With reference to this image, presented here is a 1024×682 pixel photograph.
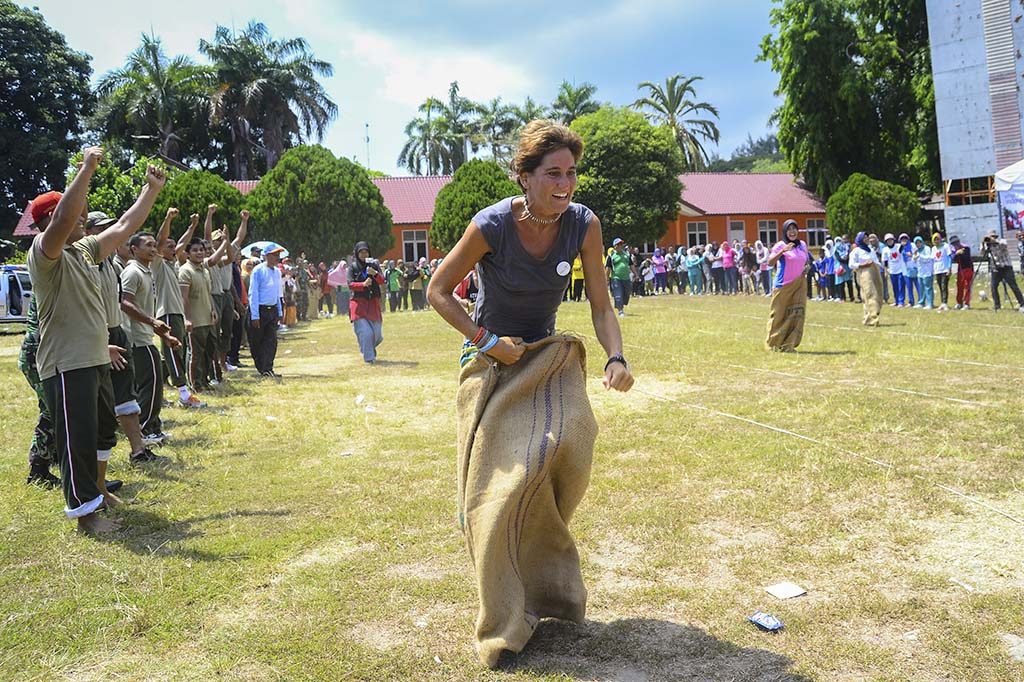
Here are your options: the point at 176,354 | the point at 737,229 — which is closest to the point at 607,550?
the point at 176,354

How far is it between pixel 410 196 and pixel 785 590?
4671cm

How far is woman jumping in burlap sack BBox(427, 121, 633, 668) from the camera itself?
11.6 feet

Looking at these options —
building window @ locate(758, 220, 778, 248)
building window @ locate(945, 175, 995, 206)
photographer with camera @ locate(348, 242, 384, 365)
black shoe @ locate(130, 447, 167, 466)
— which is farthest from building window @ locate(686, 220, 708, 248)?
black shoe @ locate(130, 447, 167, 466)

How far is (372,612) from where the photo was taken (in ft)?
13.7

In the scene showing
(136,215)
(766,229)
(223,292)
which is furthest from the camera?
(766,229)

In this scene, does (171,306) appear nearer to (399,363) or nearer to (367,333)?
(367,333)

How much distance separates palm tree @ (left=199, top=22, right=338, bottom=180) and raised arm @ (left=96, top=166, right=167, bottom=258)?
4575 cm

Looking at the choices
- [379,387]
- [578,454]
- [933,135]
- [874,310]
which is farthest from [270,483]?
[933,135]

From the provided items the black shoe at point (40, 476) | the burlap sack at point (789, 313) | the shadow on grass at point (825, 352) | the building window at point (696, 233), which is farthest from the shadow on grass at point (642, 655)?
the building window at point (696, 233)

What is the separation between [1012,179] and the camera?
24.8 m

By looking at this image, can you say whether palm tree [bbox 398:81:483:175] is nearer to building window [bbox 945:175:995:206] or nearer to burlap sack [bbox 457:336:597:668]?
building window [bbox 945:175:995:206]

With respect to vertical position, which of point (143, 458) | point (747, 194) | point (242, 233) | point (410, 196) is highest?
point (410, 196)

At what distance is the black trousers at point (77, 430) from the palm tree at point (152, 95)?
4692 centimetres

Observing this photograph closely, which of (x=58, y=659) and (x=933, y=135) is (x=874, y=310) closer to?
(x=58, y=659)
